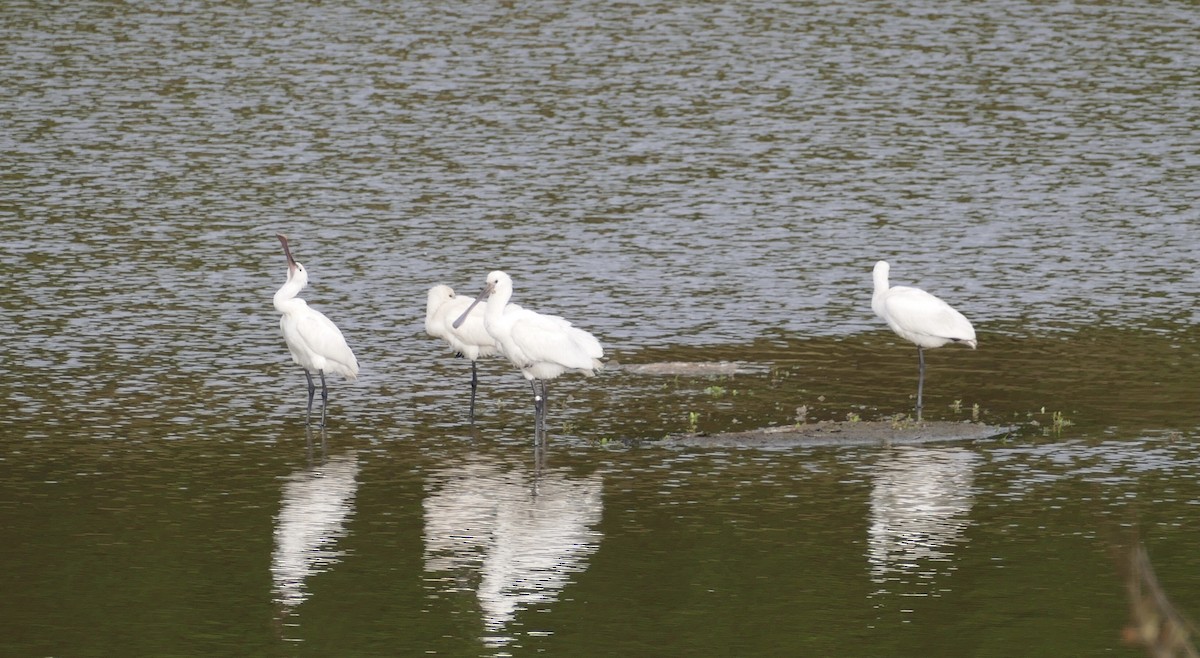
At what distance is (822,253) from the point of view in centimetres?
2805

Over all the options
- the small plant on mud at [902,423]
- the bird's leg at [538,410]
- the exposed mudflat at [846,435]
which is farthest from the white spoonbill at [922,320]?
the bird's leg at [538,410]

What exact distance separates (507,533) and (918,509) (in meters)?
3.31

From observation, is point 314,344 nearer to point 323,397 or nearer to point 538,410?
point 323,397

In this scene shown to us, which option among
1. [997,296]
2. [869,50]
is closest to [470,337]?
[997,296]

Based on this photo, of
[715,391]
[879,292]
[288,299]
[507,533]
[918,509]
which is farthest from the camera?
[879,292]

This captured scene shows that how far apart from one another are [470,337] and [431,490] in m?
3.18

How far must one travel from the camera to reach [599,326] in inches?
926

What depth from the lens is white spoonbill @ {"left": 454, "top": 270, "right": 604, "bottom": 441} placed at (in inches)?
727

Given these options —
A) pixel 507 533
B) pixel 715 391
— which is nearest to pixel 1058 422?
pixel 715 391

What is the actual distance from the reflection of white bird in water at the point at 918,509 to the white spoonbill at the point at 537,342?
2906mm

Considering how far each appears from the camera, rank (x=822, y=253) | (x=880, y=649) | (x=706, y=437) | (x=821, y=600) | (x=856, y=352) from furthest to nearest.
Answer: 1. (x=822, y=253)
2. (x=856, y=352)
3. (x=706, y=437)
4. (x=821, y=600)
5. (x=880, y=649)

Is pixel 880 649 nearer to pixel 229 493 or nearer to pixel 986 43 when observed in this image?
pixel 229 493

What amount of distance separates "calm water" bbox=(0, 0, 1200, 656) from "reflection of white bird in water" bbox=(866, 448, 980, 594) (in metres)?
0.05

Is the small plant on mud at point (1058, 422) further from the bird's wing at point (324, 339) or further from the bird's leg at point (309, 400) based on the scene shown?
the bird's leg at point (309, 400)
